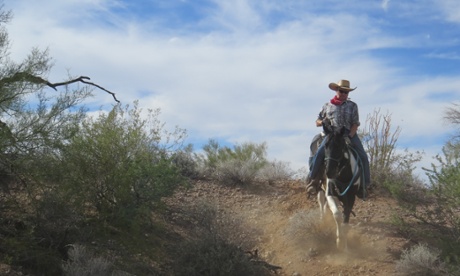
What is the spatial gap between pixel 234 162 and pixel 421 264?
27.5 ft

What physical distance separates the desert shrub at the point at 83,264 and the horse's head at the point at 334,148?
4.14 meters

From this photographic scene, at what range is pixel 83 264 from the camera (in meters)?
8.52

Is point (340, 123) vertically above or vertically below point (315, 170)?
above

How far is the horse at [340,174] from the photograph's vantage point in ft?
34.3

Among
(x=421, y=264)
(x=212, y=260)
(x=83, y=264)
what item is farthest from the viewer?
(x=421, y=264)

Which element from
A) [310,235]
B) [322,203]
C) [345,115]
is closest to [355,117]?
[345,115]

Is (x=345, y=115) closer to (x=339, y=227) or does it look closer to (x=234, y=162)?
(x=339, y=227)

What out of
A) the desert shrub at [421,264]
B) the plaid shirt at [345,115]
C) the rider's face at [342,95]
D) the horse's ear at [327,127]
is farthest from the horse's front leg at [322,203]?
the desert shrub at [421,264]

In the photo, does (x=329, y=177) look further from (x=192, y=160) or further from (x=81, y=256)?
(x=192, y=160)

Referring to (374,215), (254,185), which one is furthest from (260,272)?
(254,185)

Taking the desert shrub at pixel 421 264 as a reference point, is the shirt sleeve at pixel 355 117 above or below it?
above

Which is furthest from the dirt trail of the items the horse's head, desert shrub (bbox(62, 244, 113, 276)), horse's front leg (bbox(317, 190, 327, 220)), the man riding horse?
desert shrub (bbox(62, 244, 113, 276))

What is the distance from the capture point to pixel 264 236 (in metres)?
12.6

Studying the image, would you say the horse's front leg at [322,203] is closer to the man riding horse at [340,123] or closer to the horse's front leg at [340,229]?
the man riding horse at [340,123]
